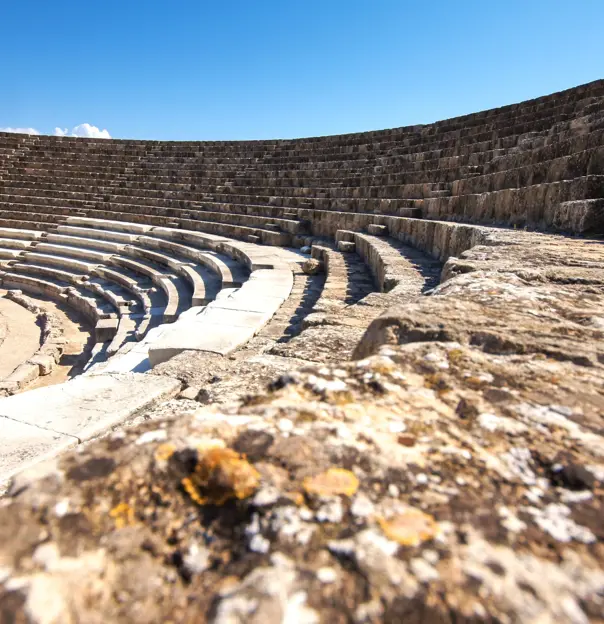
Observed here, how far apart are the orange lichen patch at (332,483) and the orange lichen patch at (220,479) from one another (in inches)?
4.5

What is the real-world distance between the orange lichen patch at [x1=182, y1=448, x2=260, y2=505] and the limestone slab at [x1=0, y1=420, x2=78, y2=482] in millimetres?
1838

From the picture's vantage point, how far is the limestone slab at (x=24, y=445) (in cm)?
235

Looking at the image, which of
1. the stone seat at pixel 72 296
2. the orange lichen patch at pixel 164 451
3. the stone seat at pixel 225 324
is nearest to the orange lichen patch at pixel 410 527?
the orange lichen patch at pixel 164 451

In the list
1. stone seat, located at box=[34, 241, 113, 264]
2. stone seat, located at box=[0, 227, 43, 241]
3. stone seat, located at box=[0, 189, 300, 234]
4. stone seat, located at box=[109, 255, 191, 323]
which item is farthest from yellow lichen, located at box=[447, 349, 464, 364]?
stone seat, located at box=[0, 227, 43, 241]

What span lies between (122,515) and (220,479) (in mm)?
197

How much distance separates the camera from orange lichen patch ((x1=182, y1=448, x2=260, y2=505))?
0.92 meters

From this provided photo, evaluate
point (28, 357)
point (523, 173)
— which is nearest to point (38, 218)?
point (28, 357)

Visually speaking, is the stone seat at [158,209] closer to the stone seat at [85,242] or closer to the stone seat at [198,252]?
the stone seat at [198,252]

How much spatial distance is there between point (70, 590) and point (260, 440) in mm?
462

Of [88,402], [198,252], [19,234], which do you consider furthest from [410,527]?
[19,234]

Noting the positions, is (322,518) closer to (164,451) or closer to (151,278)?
→ (164,451)

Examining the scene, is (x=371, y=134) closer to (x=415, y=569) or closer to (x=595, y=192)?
(x=595, y=192)

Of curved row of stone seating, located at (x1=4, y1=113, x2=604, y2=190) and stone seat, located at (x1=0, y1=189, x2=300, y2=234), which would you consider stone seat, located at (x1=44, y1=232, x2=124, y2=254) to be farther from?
curved row of stone seating, located at (x1=4, y1=113, x2=604, y2=190)

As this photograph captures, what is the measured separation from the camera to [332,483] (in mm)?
936
